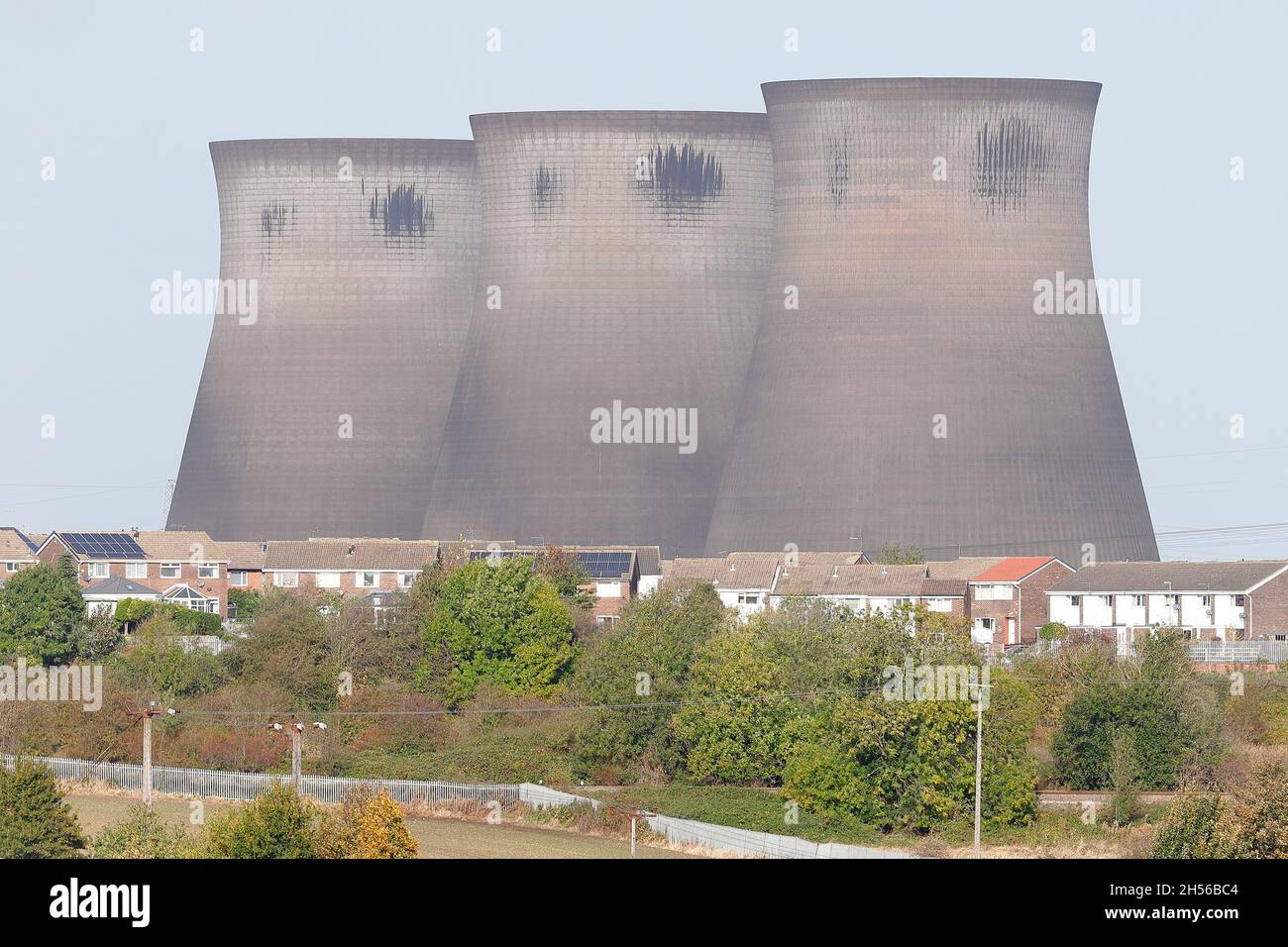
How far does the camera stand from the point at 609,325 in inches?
2253

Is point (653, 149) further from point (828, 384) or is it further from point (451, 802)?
point (451, 802)

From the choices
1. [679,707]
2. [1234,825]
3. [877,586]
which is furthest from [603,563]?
[1234,825]

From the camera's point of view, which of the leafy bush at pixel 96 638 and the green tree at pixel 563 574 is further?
the green tree at pixel 563 574

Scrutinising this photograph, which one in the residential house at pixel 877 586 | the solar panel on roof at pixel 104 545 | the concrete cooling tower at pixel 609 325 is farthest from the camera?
the concrete cooling tower at pixel 609 325

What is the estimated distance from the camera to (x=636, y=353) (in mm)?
56875

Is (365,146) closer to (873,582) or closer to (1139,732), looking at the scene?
(873,582)

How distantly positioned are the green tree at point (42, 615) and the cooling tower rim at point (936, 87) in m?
20.6

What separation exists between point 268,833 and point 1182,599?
29110mm

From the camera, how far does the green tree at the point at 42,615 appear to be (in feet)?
134

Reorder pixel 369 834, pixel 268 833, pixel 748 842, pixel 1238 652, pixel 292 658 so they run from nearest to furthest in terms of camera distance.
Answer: pixel 268 833 → pixel 369 834 → pixel 748 842 → pixel 292 658 → pixel 1238 652

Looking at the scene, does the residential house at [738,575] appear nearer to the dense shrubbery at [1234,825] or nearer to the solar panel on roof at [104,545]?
the solar panel on roof at [104,545]

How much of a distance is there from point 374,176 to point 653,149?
9.41 meters

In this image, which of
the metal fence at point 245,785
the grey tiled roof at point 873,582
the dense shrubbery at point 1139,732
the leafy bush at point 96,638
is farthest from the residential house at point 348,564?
the dense shrubbery at point 1139,732
